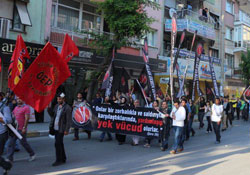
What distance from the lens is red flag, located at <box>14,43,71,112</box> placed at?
5.74m

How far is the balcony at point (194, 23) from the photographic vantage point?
2255 centimetres

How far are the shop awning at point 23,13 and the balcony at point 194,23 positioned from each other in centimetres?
1215

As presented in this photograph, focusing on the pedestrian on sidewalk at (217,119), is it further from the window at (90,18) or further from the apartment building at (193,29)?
the window at (90,18)

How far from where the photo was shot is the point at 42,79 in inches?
234

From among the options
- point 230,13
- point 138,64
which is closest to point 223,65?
point 230,13

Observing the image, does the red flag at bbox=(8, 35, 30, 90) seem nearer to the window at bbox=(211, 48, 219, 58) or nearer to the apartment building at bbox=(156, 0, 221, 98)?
the apartment building at bbox=(156, 0, 221, 98)

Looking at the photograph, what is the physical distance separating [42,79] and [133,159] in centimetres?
323

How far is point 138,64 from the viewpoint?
18.3m

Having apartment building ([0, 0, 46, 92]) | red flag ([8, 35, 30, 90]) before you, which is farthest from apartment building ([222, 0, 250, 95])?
red flag ([8, 35, 30, 90])

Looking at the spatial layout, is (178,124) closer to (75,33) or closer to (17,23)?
(17,23)

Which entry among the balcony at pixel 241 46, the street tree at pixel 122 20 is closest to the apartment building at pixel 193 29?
the balcony at pixel 241 46

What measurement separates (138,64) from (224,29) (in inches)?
629

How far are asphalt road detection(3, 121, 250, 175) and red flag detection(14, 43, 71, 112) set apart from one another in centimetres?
159

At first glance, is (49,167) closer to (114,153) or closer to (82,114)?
(114,153)
